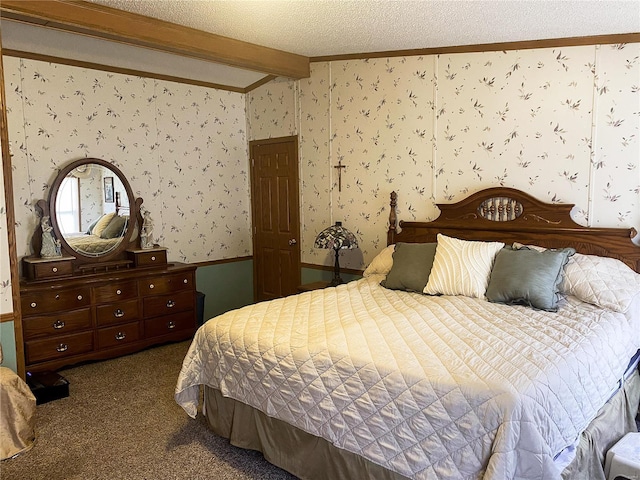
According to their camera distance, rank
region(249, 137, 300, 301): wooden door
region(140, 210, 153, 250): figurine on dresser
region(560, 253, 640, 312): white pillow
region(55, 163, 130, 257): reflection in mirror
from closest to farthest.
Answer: region(560, 253, 640, 312): white pillow < region(55, 163, 130, 257): reflection in mirror < region(140, 210, 153, 250): figurine on dresser < region(249, 137, 300, 301): wooden door

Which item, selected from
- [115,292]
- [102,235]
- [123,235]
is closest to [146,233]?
[123,235]

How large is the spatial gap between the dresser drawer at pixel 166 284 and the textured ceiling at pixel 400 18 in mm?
2171

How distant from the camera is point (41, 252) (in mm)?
3984

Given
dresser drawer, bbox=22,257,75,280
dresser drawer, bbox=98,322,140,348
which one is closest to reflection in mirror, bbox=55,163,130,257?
dresser drawer, bbox=22,257,75,280

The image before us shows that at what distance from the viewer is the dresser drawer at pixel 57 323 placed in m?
3.72

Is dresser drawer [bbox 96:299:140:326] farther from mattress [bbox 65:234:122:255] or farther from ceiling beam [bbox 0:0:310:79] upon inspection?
ceiling beam [bbox 0:0:310:79]

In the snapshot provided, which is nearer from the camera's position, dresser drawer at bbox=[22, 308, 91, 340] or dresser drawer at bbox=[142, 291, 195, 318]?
dresser drawer at bbox=[22, 308, 91, 340]

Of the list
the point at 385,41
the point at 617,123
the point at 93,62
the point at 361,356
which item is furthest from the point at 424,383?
the point at 93,62

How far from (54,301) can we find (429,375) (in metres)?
3.13

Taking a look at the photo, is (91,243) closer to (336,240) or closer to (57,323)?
(57,323)

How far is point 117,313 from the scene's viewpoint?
4184 millimetres

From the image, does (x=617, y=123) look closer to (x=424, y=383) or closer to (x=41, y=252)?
(x=424, y=383)

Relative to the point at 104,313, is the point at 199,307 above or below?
below

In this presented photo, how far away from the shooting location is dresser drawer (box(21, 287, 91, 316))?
3.71m
